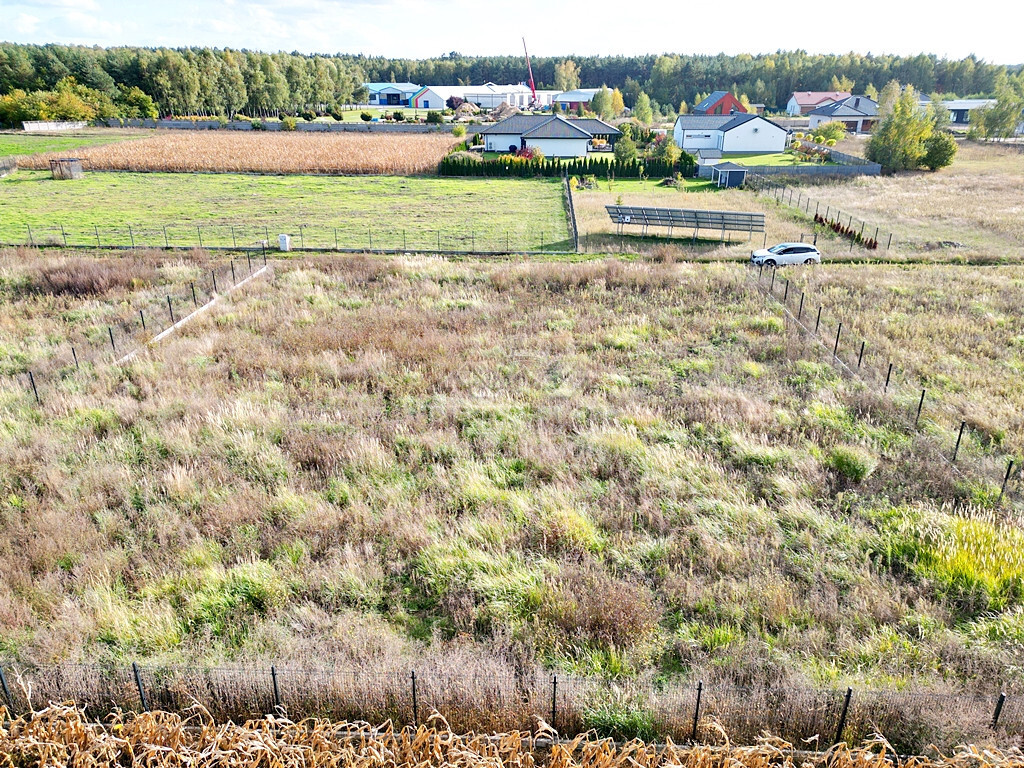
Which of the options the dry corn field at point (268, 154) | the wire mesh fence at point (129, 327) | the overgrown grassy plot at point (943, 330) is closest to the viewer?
the overgrown grassy plot at point (943, 330)

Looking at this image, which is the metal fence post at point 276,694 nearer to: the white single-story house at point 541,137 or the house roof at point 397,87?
the white single-story house at point 541,137

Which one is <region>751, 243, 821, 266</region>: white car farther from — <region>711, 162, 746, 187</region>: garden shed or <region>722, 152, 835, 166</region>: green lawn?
<region>722, 152, 835, 166</region>: green lawn

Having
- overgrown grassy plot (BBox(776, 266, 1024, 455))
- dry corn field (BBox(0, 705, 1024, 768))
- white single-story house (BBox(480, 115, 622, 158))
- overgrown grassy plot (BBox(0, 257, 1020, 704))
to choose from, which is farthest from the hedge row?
dry corn field (BBox(0, 705, 1024, 768))

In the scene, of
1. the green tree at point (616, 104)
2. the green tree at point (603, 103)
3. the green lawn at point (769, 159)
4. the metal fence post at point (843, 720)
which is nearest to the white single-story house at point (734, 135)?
the green lawn at point (769, 159)

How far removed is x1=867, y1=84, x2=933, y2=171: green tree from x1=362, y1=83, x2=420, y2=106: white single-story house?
107 meters

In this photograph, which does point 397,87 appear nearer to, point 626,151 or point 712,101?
point 712,101

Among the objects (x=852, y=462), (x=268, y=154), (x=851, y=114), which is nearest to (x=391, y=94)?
(x=268, y=154)

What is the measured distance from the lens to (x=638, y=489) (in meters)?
11.3

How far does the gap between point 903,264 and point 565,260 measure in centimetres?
1439

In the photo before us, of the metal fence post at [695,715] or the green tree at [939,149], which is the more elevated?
the green tree at [939,149]

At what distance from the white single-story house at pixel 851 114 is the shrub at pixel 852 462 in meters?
89.9

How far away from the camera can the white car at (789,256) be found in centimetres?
2817

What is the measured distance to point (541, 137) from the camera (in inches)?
2365

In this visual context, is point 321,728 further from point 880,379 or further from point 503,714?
point 880,379
